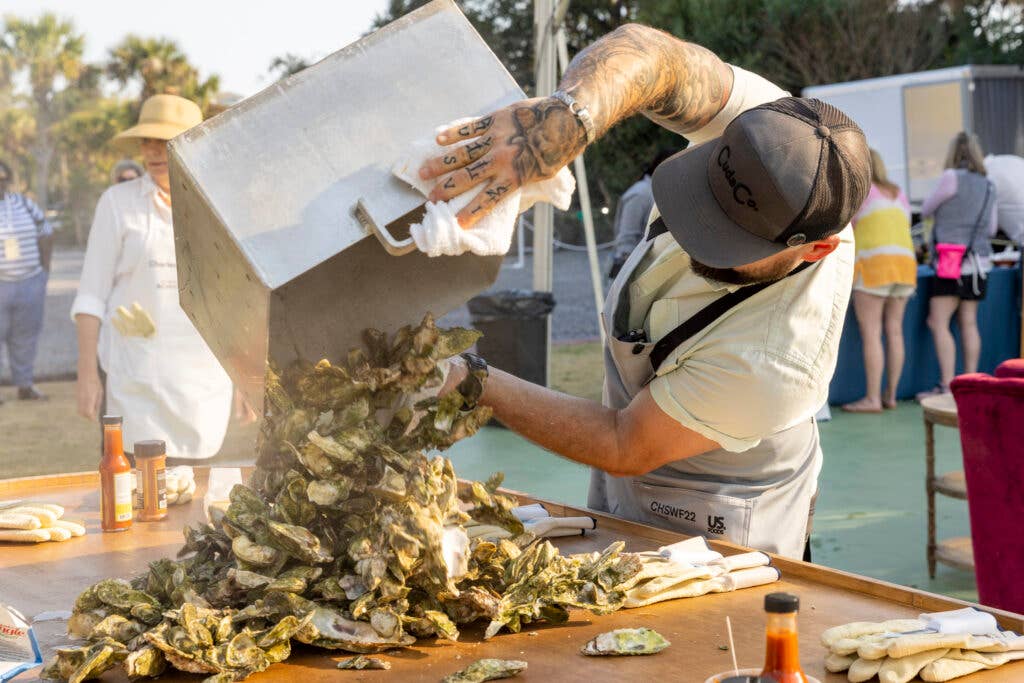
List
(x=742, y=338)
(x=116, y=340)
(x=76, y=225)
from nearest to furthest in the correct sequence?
(x=742, y=338)
(x=116, y=340)
(x=76, y=225)

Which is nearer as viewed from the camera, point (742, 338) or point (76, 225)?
point (742, 338)

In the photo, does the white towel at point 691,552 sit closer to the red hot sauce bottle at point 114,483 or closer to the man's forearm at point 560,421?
the man's forearm at point 560,421

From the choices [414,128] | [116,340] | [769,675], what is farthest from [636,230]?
[769,675]

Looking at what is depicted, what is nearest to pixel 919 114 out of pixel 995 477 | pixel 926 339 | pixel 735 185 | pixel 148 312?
pixel 926 339

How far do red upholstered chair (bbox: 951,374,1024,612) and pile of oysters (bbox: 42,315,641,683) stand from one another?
2.09m

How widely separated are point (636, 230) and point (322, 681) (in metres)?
6.29

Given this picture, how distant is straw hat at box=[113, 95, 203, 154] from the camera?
172 inches

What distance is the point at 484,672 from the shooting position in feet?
5.08

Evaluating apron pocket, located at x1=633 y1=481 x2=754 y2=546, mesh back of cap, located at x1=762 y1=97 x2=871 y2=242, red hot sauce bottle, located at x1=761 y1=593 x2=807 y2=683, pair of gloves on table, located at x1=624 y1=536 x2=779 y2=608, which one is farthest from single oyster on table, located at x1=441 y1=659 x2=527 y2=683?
mesh back of cap, located at x1=762 y1=97 x2=871 y2=242

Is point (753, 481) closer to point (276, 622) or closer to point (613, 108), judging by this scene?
point (613, 108)

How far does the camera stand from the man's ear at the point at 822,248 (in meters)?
1.97

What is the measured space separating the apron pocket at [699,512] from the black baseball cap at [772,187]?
560 millimetres

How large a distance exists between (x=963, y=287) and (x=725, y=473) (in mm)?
6962

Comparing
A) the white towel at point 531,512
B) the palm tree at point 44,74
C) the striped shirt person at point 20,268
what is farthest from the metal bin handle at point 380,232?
the palm tree at point 44,74
